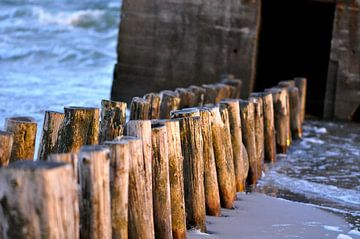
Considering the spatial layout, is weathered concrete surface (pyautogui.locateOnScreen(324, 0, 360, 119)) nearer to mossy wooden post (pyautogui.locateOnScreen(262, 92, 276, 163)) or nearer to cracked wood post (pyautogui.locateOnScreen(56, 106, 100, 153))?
mossy wooden post (pyautogui.locateOnScreen(262, 92, 276, 163))

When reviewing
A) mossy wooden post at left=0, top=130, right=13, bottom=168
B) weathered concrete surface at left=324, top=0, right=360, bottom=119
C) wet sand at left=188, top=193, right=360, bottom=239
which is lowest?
wet sand at left=188, top=193, right=360, bottom=239

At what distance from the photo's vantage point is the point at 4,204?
13.1ft

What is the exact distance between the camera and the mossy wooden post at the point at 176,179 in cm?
568

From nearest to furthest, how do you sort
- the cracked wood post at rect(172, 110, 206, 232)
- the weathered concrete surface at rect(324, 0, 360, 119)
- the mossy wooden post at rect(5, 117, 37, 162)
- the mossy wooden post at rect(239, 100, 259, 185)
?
1. the mossy wooden post at rect(5, 117, 37, 162)
2. the cracked wood post at rect(172, 110, 206, 232)
3. the mossy wooden post at rect(239, 100, 259, 185)
4. the weathered concrete surface at rect(324, 0, 360, 119)

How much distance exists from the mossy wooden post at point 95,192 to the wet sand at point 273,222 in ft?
5.02

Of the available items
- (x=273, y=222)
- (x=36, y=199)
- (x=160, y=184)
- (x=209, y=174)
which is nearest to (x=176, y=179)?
(x=160, y=184)

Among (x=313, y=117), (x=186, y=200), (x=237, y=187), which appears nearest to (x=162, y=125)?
(x=186, y=200)

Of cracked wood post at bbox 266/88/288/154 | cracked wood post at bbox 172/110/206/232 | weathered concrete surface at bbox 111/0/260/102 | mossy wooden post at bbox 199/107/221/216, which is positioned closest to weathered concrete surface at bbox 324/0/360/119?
weathered concrete surface at bbox 111/0/260/102

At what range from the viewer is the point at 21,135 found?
5383 millimetres

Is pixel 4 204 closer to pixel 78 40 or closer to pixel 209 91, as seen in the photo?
pixel 209 91

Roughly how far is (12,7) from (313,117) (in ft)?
68.4

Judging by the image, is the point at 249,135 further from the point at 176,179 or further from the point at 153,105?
the point at 176,179

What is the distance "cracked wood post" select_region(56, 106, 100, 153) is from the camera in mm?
5980

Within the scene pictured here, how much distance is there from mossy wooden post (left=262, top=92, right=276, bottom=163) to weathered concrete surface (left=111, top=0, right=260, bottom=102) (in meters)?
2.94
